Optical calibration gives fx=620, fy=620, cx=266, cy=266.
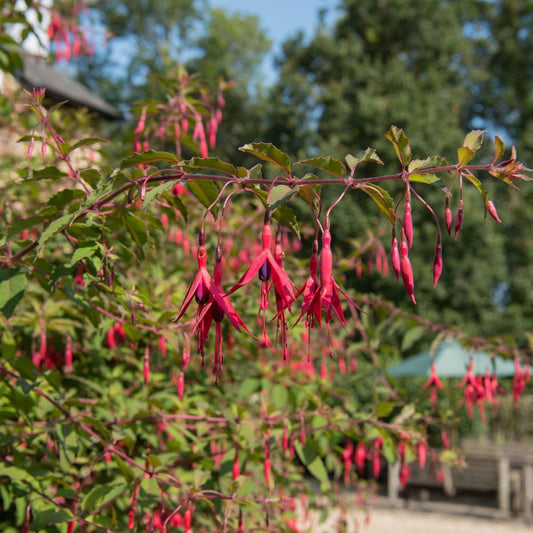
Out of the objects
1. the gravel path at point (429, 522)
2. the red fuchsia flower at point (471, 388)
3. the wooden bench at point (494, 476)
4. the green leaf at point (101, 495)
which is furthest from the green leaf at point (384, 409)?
the wooden bench at point (494, 476)

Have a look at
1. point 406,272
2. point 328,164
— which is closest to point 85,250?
point 328,164

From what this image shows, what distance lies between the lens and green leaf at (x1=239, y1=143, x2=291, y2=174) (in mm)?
859

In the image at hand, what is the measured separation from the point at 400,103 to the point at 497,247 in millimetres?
2971

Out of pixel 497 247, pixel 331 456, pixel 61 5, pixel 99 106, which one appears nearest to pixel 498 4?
pixel 497 247

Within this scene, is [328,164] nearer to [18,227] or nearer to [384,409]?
[18,227]

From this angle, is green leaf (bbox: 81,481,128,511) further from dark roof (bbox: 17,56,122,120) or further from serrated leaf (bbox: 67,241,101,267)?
dark roof (bbox: 17,56,122,120)

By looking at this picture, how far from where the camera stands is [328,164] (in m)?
0.86

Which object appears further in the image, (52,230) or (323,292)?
(52,230)

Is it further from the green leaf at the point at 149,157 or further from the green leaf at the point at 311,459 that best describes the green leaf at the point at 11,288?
the green leaf at the point at 311,459

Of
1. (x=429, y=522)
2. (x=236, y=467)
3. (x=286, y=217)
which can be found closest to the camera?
(x=286, y=217)

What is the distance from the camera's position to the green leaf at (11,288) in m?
1.12

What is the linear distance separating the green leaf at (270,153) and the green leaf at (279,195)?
0.04 m

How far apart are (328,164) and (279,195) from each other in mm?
98

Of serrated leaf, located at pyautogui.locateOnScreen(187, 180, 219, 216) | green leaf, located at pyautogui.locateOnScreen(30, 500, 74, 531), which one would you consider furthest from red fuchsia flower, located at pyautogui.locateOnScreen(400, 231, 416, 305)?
green leaf, located at pyautogui.locateOnScreen(30, 500, 74, 531)
